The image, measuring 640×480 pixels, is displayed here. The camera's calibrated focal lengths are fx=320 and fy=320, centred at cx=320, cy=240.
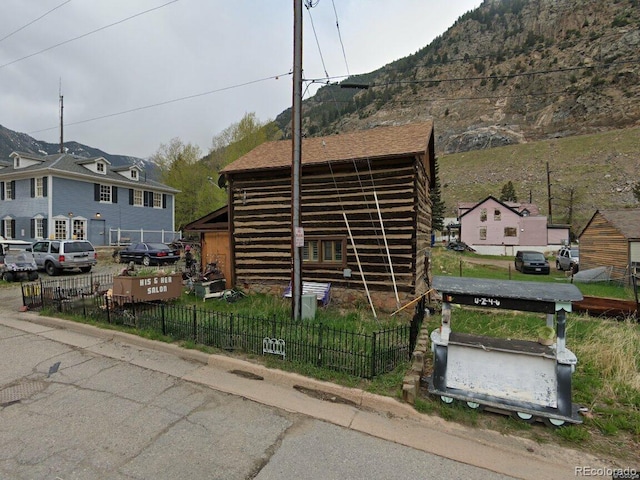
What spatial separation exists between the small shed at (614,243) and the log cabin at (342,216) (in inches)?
646

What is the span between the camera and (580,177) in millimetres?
76312

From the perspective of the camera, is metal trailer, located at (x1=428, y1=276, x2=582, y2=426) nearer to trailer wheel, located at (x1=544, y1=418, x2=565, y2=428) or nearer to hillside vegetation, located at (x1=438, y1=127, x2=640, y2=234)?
trailer wheel, located at (x1=544, y1=418, x2=565, y2=428)

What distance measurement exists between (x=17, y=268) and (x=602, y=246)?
1377 inches

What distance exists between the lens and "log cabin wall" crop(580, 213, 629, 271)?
20.7m

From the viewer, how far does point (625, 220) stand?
70.8ft

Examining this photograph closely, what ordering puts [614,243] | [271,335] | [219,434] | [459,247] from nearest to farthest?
→ [219,434], [271,335], [614,243], [459,247]

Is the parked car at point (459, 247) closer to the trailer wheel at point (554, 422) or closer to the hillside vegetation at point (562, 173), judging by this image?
the hillside vegetation at point (562, 173)

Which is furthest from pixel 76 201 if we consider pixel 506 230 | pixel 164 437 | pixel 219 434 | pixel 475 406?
pixel 506 230

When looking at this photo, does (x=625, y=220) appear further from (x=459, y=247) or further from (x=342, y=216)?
(x=459, y=247)

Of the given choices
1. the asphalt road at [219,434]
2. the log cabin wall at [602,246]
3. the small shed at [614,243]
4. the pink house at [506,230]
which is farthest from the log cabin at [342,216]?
the pink house at [506,230]

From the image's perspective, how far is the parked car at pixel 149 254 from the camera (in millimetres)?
22016

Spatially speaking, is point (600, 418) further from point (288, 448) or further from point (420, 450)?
point (288, 448)

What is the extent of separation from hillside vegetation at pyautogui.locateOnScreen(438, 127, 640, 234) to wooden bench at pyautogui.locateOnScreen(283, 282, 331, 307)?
64840 millimetres

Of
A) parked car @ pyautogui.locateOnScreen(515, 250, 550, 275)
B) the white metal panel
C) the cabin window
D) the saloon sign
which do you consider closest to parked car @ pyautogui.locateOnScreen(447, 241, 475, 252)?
parked car @ pyautogui.locateOnScreen(515, 250, 550, 275)
